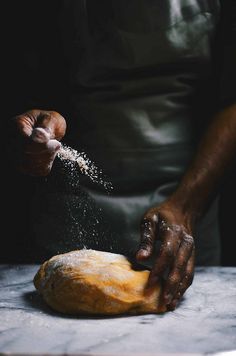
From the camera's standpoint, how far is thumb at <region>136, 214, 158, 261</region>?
1472mm

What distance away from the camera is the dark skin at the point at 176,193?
1459 millimetres

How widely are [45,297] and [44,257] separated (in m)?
0.52

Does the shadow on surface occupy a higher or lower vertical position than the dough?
lower

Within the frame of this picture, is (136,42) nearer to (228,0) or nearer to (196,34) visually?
(196,34)

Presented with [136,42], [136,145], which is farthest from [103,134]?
[136,42]

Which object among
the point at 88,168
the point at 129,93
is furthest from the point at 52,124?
the point at 129,93

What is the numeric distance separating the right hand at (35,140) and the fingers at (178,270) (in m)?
0.42

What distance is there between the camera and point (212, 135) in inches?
73.9

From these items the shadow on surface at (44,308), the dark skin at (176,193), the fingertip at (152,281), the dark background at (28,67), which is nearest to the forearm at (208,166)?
the dark skin at (176,193)

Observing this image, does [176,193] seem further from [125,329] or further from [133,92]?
[125,329]

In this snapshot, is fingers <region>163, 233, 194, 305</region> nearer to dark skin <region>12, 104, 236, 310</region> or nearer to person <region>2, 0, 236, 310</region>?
dark skin <region>12, 104, 236, 310</region>

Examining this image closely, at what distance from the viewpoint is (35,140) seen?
1.45m

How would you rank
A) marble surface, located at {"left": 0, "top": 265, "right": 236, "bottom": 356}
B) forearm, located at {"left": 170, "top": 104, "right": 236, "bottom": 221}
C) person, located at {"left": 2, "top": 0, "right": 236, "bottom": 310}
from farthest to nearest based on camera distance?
person, located at {"left": 2, "top": 0, "right": 236, "bottom": 310} → forearm, located at {"left": 170, "top": 104, "right": 236, "bottom": 221} → marble surface, located at {"left": 0, "top": 265, "right": 236, "bottom": 356}

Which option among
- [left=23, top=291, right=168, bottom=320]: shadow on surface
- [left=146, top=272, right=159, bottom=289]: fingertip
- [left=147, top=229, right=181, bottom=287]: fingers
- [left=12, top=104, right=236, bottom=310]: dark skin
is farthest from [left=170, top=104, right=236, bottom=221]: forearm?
[left=23, top=291, right=168, bottom=320]: shadow on surface
